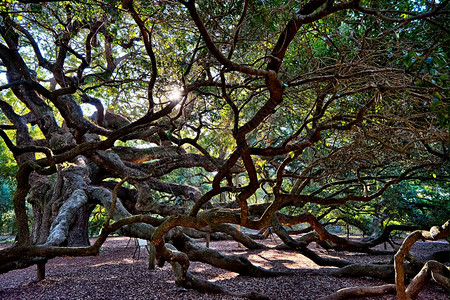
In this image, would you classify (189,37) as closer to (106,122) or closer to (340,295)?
(340,295)

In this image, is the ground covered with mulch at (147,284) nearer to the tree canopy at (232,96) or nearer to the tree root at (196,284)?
the tree root at (196,284)

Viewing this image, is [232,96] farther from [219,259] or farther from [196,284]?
[196,284]

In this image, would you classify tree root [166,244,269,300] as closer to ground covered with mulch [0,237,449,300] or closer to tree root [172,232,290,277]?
ground covered with mulch [0,237,449,300]

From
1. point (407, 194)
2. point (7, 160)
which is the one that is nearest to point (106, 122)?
point (7, 160)

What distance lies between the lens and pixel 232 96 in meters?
5.70

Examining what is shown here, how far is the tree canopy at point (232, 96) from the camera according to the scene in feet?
10.6

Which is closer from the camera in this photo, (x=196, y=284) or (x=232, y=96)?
(x=196, y=284)

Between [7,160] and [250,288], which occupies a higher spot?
[7,160]

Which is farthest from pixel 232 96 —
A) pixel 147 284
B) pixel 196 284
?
pixel 147 284

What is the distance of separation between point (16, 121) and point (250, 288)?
5.91 meters

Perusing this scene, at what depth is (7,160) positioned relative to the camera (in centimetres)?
1233

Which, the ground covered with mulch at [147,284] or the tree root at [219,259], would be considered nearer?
the ground covered with mulch at [147,284]

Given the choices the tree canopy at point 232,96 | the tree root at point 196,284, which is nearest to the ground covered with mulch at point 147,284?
the tree root at point 196,284

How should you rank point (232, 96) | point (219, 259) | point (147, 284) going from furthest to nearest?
point (232, 96) → point (219, 259) → point (147, 284)
